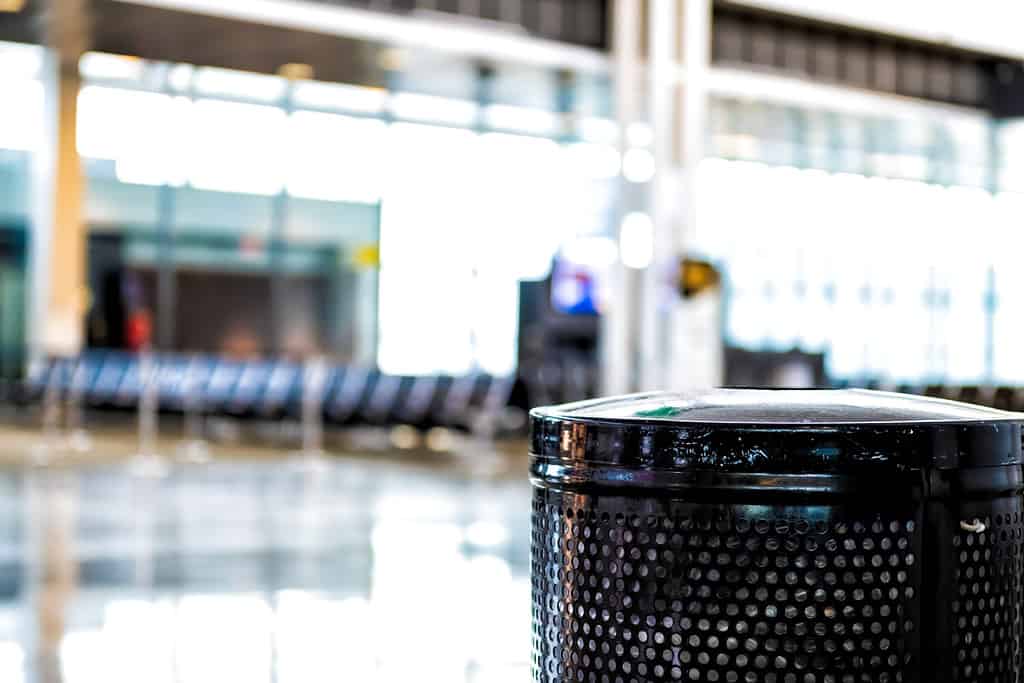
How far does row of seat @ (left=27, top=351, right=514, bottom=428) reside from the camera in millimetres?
19828

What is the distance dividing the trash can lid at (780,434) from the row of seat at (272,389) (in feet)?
47.5

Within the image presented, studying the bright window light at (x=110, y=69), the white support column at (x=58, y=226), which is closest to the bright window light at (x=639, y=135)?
the bright window light at (x=110, y=69)

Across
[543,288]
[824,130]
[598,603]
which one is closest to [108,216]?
[543,288]

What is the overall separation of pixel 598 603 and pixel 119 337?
31005mm

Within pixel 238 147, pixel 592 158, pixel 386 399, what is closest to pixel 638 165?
pixel 386 399

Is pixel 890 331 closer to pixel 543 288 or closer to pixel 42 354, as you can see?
pixel 543 288

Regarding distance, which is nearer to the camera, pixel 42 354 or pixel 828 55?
pixel 828 55

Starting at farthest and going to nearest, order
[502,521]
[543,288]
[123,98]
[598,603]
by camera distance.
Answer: [123,98] < [543,288] < [502,521] < [598,603]

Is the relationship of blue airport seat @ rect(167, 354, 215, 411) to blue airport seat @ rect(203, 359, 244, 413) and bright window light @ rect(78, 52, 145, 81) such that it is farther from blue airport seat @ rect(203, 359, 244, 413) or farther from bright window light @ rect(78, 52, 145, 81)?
bright window light @ rect(78, 52, 145, 81)

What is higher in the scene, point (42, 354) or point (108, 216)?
point (108, 216)

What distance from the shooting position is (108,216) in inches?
1236

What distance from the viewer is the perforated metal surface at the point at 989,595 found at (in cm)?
232

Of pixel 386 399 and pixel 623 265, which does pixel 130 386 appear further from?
pixel 623 265

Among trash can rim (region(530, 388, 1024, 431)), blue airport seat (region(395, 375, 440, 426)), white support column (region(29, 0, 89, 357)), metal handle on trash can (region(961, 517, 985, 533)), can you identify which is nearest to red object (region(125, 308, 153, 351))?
white support column (region(29, 0, 89, 357))
